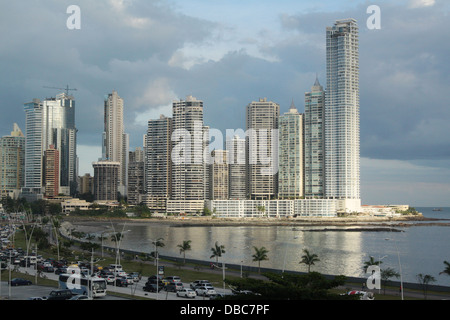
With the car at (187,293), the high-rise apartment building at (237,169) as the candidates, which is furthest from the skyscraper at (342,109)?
the car at (187,293)

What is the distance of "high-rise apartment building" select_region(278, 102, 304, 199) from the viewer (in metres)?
140

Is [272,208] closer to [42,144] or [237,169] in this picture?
[237,169]

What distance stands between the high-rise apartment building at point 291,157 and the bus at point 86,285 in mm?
117059

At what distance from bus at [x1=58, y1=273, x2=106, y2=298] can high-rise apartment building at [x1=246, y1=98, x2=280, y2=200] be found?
393ft

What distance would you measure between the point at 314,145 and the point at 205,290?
112m

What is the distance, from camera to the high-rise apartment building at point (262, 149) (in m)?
145

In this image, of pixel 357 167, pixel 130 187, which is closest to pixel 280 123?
pixel 357 167

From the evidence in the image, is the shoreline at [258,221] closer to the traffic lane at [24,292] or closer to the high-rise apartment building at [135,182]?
the high-rise apartment building at [135,182]

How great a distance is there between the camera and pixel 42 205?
5276 inches

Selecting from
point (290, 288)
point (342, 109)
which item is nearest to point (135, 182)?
point (342, 109)

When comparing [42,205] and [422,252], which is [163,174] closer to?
[42,205]

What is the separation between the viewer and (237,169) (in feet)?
485

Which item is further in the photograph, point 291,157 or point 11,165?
point 11,165

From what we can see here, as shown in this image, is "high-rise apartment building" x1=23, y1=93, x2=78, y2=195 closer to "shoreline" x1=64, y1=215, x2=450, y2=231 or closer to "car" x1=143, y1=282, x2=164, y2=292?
"shoreline" x1=64, y1=215, x2=450, y2=231
